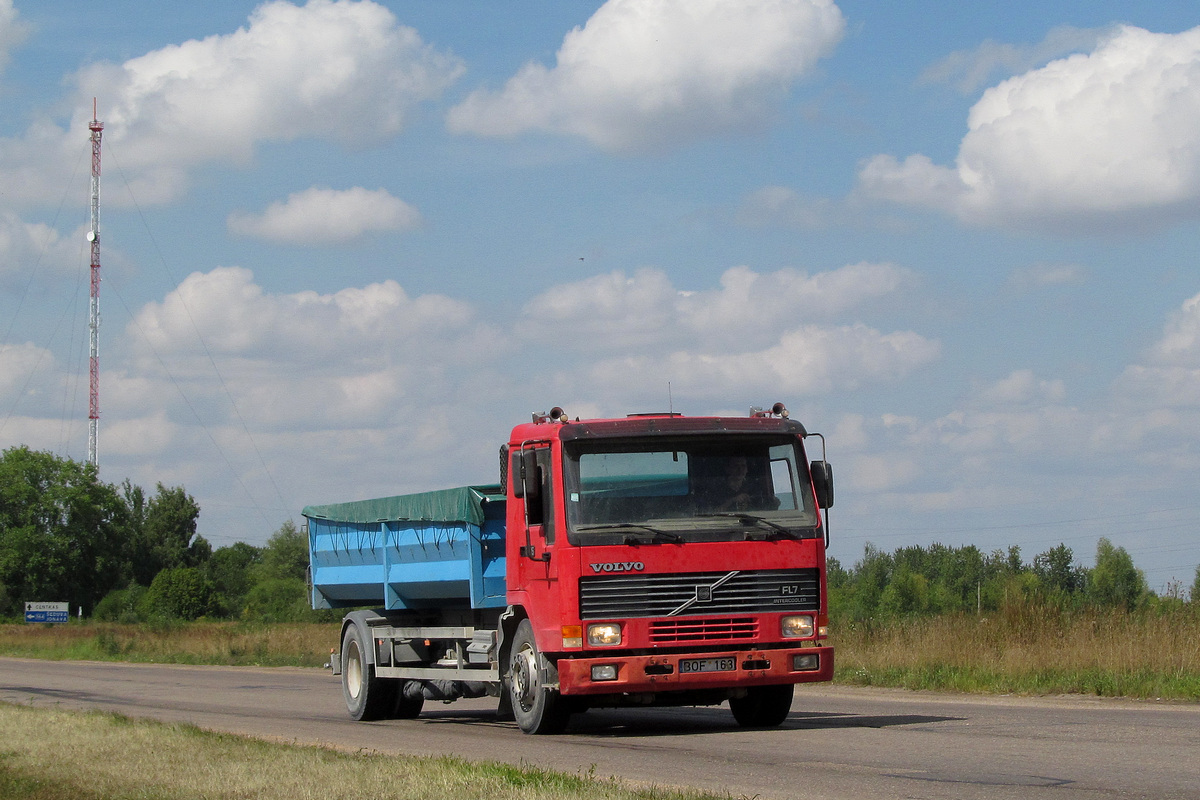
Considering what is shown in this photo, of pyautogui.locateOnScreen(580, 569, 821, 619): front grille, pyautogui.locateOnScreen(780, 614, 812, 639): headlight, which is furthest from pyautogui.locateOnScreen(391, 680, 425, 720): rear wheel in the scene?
pyautogui.locateOnScreen(780, 614, 812, 639): headlight

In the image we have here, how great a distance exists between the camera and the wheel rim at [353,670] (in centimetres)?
1738

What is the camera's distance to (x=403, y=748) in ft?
42.9

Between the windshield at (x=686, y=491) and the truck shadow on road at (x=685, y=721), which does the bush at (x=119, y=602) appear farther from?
the windshield at (x=686, y=491)

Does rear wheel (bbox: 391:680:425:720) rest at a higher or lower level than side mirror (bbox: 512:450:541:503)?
lower

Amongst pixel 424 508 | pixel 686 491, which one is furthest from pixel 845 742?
pixel 424 508

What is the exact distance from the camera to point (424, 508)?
1567 centimetres

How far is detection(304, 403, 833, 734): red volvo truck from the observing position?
1266 cm

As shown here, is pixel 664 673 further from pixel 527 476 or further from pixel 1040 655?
pixel 1040 655

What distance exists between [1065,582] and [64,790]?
59.0 ft

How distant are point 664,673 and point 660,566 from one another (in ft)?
3.08

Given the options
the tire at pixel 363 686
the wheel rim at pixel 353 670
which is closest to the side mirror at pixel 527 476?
Result: the tire at pixel 363 686

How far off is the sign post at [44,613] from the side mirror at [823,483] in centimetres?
8330

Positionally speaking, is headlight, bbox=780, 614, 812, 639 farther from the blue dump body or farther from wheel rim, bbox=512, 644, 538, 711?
the blue dump body

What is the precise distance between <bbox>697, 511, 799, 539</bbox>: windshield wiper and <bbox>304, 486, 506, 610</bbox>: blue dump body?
2667mm
